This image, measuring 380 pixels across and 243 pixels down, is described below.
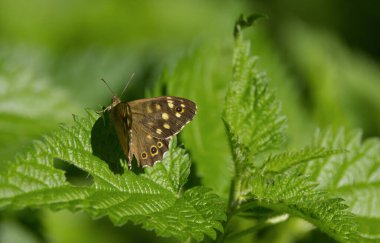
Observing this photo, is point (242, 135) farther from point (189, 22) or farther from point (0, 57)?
point (189, 22)

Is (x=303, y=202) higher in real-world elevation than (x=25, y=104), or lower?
lower

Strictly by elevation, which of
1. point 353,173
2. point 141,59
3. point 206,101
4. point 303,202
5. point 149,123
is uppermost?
point 141,59

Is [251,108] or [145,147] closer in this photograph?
[145,147]

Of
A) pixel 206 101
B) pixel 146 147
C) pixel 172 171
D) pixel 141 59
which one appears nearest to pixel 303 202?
pixel 172 171

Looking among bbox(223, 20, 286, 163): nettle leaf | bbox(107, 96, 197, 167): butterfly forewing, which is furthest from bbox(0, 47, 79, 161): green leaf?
bbox(223, 20, 286, 163): nettle leaf

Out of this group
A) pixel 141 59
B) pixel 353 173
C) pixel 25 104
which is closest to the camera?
pixel 353 173

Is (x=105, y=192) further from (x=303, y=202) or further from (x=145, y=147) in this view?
(x=303, y=202)
